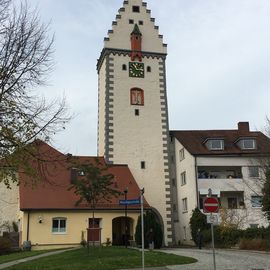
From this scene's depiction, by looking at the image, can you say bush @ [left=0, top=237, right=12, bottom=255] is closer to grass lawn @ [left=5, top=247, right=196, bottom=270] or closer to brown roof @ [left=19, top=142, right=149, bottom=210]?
brown roof @ [left=19, top=142, right=149, bottom=210]

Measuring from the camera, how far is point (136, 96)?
1722 inches

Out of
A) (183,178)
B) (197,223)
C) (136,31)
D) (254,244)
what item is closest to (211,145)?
(183,178)

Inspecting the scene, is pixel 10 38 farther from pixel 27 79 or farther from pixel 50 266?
pixel 50 266

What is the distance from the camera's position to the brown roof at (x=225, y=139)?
44.7m

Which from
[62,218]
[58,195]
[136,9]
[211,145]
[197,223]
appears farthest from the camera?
[136,9]

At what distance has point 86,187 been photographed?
2473cm

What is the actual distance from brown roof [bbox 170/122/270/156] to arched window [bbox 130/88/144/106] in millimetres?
6127

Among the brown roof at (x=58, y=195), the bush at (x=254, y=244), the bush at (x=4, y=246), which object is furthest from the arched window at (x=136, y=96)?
the bush at (x=4, y=246)

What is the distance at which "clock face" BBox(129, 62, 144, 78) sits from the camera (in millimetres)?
44344

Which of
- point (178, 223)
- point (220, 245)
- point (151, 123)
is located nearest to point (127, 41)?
point (151, 123)

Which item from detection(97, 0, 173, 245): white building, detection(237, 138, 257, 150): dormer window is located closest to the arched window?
detection(97, 0, 173, 245): white building

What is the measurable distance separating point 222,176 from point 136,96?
11381mm

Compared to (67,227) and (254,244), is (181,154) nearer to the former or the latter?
(67,227)

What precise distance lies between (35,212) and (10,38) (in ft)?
69.4
